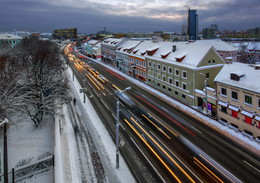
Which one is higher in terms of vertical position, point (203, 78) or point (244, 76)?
point (244, 76)

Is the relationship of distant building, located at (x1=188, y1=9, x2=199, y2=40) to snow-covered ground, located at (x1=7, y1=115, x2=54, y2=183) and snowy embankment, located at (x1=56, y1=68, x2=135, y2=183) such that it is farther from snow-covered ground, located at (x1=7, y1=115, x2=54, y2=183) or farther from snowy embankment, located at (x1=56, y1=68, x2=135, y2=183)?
snow-covered ground, located at (x1=7, y1=115, x2=54, y2=183)

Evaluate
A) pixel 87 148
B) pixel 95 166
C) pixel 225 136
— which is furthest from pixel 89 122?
pixel 225 136

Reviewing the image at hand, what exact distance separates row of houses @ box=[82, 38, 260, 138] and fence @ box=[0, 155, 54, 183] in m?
26.3

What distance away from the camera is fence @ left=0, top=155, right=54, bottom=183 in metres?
19.3

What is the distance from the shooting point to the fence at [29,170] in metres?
19.3

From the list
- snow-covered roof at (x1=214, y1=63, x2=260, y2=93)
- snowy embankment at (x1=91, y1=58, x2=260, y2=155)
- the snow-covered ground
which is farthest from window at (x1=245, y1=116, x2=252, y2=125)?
the snow-covered ground

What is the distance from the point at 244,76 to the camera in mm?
29812

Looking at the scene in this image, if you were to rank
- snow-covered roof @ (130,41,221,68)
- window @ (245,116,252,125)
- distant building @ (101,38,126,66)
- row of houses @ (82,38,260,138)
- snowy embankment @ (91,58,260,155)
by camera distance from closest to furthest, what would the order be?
snowy embankment @ (91,58,260,155)
window @ (245,116,252,125)
row of houses @ (82,38,260,138)
snow-covered roof @ (130,41,221,68)
distant building @ (101,38,126,66)

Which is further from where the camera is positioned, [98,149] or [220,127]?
[220,127]

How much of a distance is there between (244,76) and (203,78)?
11.4m

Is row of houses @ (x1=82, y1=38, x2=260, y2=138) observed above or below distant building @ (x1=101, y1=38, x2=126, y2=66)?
below

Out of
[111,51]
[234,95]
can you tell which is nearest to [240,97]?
[234,95]

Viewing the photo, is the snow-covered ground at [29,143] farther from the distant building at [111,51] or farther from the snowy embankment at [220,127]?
the distant building at [111,51]

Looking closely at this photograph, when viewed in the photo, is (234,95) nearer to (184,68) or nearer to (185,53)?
(184,68)
